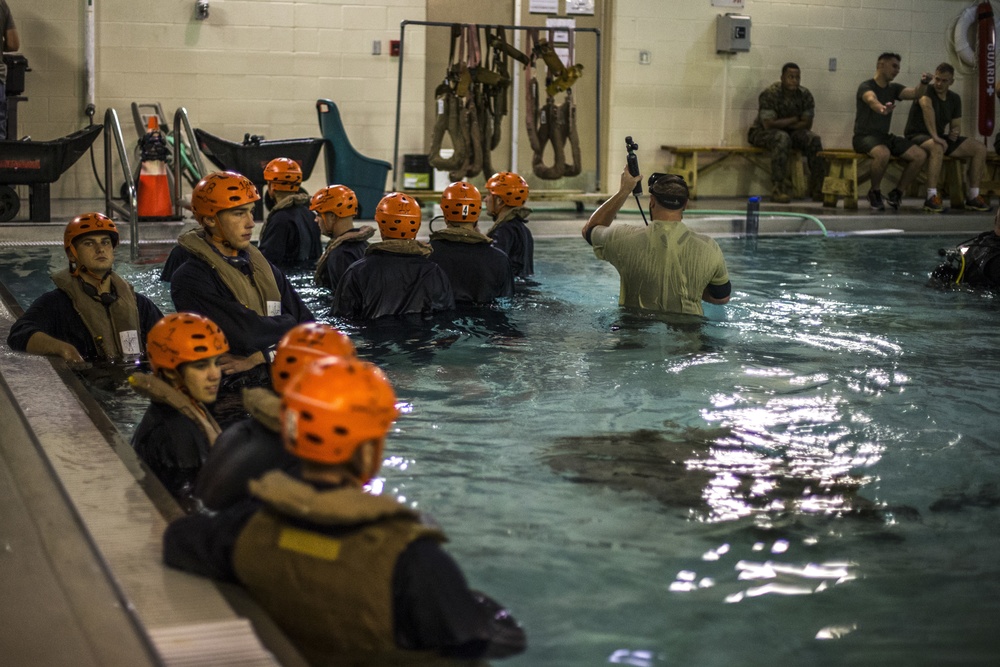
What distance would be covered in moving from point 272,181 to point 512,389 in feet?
14.6

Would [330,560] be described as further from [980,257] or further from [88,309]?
[980,257]

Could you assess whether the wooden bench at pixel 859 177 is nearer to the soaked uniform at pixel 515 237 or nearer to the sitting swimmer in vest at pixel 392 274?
the soaked uniform at pixel 515 237

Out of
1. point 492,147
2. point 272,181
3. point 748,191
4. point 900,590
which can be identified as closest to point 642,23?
point 748,191

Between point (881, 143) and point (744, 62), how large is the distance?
2.48 m

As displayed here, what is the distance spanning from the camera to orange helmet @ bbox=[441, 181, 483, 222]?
9.12 metres

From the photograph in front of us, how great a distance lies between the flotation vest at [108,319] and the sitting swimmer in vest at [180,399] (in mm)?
2058

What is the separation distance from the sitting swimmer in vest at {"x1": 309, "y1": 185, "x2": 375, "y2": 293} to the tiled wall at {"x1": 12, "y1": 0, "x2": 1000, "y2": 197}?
22.8 ft

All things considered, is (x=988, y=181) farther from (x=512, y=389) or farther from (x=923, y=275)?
(x=512, y=389)

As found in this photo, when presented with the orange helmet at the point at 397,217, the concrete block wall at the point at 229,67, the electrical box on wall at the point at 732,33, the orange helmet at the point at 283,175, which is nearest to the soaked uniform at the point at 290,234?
the orange helmet at the point at 283,175

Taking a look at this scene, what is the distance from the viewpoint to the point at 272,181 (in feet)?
34.4

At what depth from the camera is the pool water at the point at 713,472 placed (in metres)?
3.88

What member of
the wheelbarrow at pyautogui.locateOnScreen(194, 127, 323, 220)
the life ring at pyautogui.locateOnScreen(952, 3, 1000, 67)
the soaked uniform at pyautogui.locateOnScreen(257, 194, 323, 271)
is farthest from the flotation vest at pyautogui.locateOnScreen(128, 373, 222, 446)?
the life ring at pyautogui.locateOnScreen(952, 3, 1000, 67)

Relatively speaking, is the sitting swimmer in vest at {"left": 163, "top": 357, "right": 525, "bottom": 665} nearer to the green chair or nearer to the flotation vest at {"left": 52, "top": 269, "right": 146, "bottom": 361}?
the flotation vest at {"left": 52, "top": 269, "right": 146, "bottom": 361}

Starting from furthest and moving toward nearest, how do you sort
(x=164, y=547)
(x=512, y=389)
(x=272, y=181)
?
(x=272, y=181) < (x=512, y=389) < (x=164, y=547)
